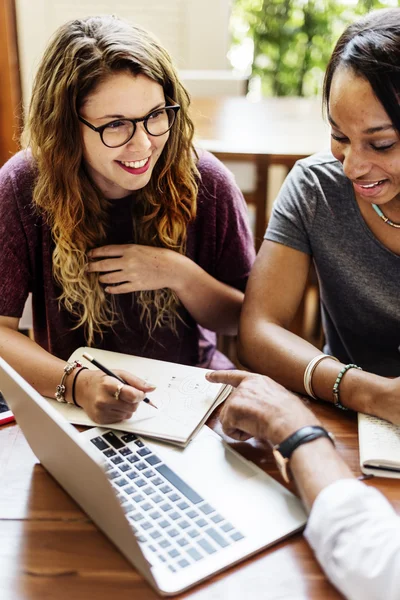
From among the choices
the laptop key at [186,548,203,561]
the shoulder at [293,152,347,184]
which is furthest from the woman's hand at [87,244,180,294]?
the laptop key at [186,548,203,561]

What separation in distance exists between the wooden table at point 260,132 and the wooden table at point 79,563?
1.12 m

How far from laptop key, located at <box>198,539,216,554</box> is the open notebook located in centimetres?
20

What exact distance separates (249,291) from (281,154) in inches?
26.6

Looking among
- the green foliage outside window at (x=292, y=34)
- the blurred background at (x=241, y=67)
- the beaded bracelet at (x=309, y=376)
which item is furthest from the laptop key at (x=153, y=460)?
the green foliage outside window at (x=292, y=34)

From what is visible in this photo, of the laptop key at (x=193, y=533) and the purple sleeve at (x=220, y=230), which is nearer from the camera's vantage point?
the laptop key at (x=193, y=533)

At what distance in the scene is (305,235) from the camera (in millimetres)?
1360

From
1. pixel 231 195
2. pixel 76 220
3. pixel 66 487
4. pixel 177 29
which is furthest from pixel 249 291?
pixel 177 29

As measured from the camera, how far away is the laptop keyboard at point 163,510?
0.80 meters

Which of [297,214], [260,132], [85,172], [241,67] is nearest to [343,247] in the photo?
[297,214]

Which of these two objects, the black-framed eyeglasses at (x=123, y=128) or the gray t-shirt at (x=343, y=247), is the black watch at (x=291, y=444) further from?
the black-framed eyeglasses at (x=123, y=128)

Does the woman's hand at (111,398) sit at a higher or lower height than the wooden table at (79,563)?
higher

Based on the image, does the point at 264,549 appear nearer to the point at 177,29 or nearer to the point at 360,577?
the point at 360,577

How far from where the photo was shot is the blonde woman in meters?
1.21

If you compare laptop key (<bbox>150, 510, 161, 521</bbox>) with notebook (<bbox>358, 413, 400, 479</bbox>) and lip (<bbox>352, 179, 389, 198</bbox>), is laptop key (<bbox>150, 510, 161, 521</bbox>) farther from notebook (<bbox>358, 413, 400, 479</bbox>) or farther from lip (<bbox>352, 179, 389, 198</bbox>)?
lip (<bbox>352, 179, 389, 198</bbox>)
